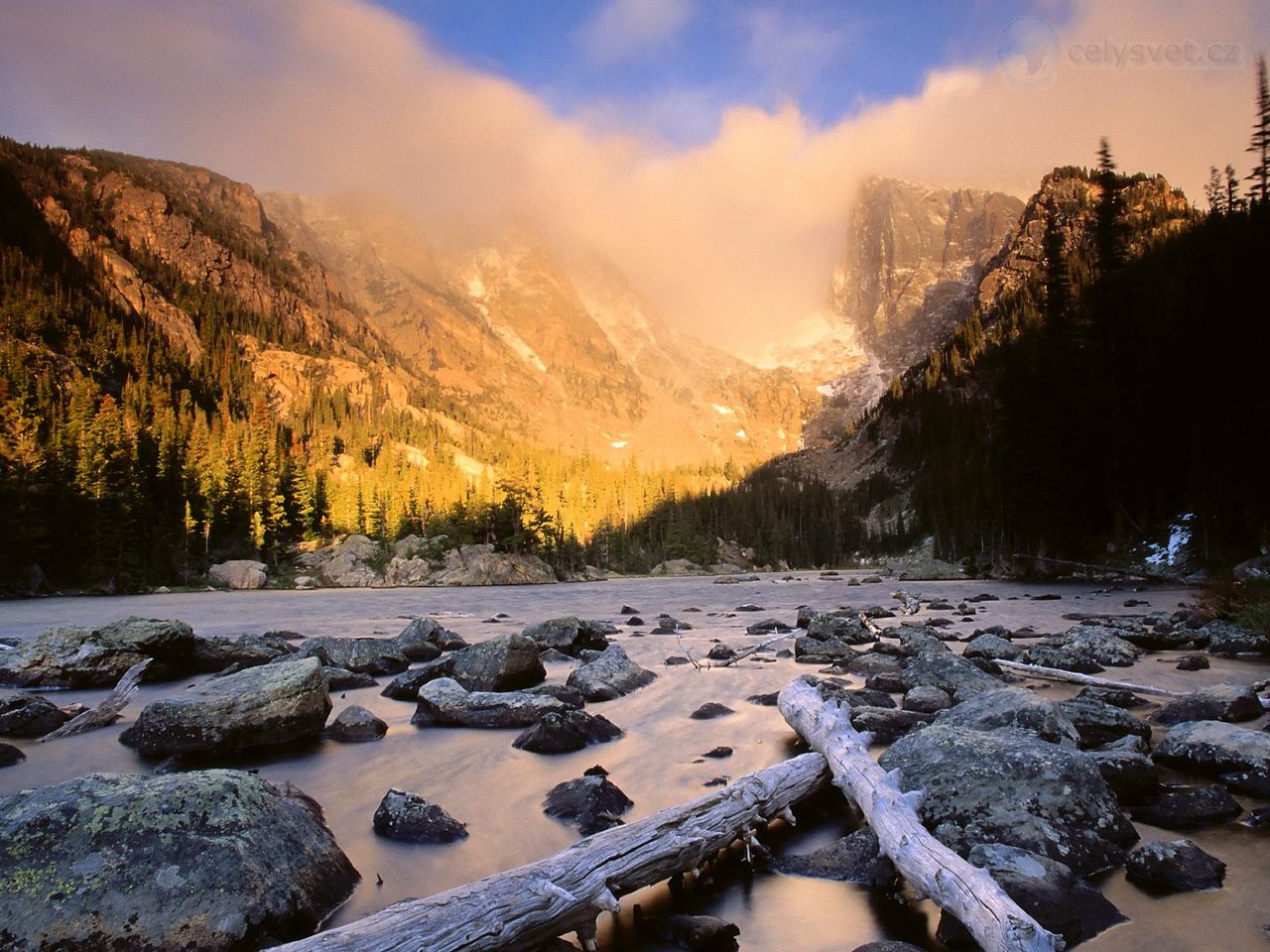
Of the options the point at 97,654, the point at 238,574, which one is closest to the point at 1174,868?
the point at 97,654

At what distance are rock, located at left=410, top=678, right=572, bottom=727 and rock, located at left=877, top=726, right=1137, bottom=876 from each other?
5728 mm

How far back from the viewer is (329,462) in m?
127

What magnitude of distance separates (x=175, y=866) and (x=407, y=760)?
4.77m

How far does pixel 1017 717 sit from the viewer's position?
805 centimetres

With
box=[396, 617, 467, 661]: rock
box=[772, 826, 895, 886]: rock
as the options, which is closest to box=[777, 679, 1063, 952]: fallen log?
box=[772, 826, 895, 886]: rock

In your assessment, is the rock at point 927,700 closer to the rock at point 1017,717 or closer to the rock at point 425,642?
the rock at point 1017,717

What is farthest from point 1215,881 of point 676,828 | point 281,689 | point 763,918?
point 281,689

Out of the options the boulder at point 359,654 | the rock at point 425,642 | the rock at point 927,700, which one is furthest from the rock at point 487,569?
the rock at point 927,700

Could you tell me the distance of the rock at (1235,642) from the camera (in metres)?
15.1

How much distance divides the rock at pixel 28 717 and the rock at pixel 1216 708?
16.4 m

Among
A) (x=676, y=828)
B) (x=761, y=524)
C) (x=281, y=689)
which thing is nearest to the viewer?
(x=676, y=828)

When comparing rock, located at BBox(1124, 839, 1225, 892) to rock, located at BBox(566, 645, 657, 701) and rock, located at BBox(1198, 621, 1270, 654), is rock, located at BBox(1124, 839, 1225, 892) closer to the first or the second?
rock, located at BBox(566, 645, 657, 701)

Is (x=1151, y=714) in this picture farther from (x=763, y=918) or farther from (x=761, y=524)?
(x=761, y=524)

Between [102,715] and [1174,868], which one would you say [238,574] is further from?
[1174,868]
